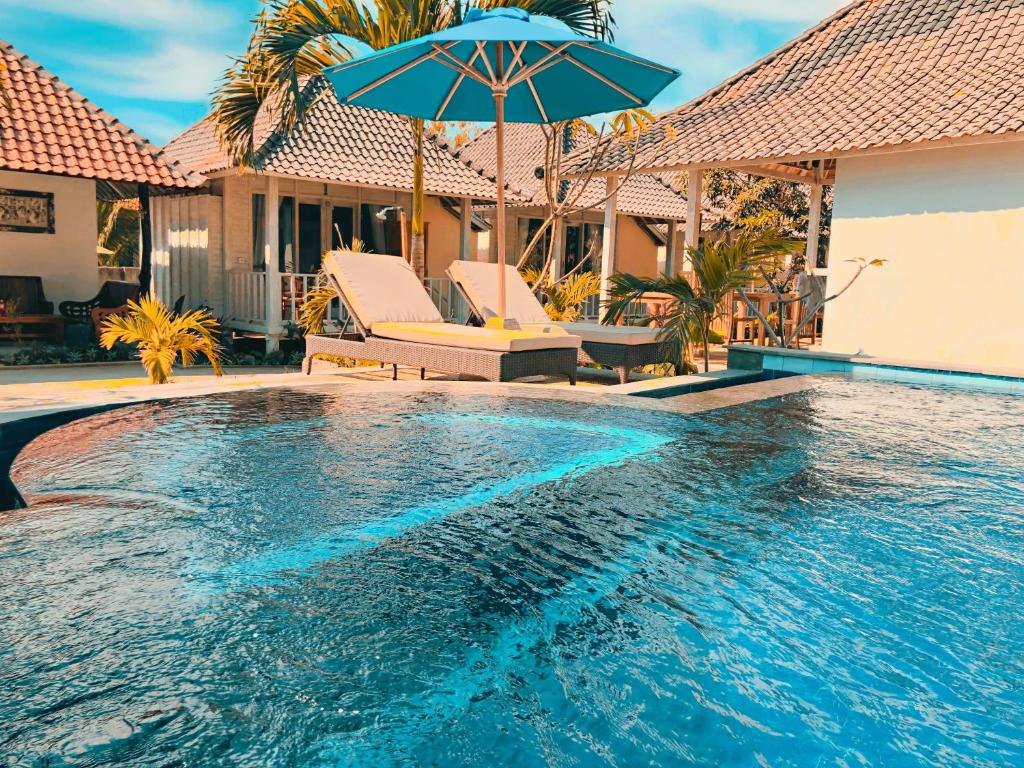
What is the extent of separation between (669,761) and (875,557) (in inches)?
75.0

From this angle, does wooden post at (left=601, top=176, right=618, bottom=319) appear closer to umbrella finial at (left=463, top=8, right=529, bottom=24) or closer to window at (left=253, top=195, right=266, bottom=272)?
window at (left=253, top=195, right=266, bottom=272)

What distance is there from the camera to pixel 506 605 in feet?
9.62

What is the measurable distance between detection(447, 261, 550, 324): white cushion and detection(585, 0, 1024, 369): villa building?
4.48m

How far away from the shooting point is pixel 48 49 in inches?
2712

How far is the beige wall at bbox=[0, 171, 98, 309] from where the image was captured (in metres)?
14.2

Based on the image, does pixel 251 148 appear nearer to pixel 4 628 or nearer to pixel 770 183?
pixel 4 628

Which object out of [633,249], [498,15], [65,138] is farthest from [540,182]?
[498,15]

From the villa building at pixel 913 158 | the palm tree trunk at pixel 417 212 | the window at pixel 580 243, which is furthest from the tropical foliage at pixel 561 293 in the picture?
the window at pixel 580 243

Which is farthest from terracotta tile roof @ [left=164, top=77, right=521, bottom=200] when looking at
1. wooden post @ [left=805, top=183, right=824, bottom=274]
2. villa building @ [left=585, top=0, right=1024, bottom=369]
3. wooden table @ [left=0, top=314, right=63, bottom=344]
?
wooden post @ [left=805, top=183, right=824, bottom=274]

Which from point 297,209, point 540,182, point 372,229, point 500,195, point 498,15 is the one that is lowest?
point 500,195

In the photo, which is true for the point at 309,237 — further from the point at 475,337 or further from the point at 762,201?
the point at 762,201

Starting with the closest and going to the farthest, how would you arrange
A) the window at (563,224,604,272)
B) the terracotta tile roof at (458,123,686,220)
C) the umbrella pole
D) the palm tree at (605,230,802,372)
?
the umbrella pole < the palm tree at (605,230,802,372) < the terracotta tile roof at (458,123,686,220) < the window at (563,224,604,272)

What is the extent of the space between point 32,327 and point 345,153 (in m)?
6.66

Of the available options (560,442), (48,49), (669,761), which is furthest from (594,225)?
(48,49)
